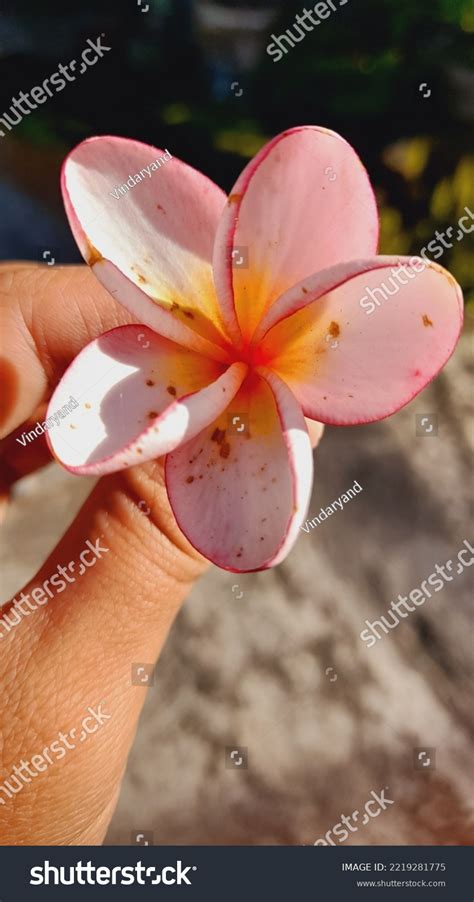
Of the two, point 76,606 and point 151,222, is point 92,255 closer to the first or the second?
point 151,222

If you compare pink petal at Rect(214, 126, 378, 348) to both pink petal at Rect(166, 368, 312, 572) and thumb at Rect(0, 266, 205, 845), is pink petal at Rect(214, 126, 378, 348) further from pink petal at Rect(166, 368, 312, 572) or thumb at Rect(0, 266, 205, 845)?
thumb at Rect(0, 266, 205, 845)

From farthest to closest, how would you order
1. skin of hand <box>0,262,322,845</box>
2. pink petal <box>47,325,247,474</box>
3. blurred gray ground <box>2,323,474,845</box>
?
blurred gray ground <box>2,323,474,845</box>
skin of hand <box>0,262,322,845</box>
pink petal <box>47,325,247,474</box>

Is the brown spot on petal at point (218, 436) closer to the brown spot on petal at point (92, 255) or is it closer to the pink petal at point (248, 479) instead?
the pink petal at point (248, 479)

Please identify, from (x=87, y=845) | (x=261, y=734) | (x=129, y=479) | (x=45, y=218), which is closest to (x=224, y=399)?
(x=129, y=479)

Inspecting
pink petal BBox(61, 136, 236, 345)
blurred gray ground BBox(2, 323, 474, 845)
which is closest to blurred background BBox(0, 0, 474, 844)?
blurred gray ground BBox(2, 323, 474, 845)

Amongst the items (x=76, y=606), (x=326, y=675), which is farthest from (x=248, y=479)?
(x=326, y=675)

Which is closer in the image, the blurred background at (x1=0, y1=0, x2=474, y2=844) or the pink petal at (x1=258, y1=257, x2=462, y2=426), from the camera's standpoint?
the pink petal at (x1=258, y1=257, x2=462, y2=426)
